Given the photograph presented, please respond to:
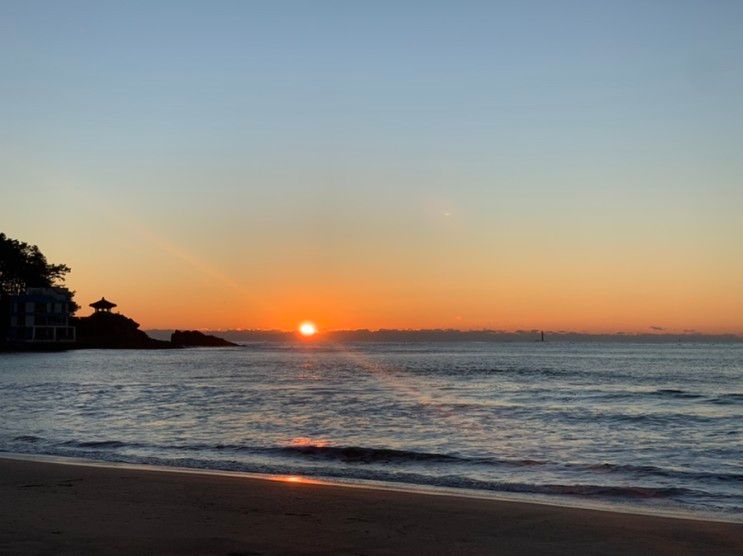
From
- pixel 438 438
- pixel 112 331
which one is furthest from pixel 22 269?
pixel 438 438

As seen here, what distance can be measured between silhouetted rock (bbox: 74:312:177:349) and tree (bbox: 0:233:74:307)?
21.6 metres

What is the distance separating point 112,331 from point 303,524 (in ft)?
624

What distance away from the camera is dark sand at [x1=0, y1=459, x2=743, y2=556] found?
9.68 m

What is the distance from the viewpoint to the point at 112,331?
190 meters

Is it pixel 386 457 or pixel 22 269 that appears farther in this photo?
pixel 22 269

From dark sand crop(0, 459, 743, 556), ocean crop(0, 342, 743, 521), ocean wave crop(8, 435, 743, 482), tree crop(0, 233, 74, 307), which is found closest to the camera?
dark sand crop(0, 459, 743, 556)

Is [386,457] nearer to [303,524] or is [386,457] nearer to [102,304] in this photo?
[303,524]

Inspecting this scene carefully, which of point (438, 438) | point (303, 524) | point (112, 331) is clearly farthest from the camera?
point (112, 331)

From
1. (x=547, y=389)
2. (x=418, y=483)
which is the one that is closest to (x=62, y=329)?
(x=547, y=389)

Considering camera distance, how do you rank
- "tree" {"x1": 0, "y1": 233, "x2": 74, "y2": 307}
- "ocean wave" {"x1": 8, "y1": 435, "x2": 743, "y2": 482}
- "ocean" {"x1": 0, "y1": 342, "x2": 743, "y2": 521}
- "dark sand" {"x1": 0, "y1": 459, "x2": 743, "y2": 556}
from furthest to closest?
"tree" {"x1": 0, "y1": 233, "x2": 74, "y2": 307} → "ocean wave" {"x1": 8, "y1": 435, "x2": 743, "y2": 482} → "ocean" {"x1": 0, "y1": 342, "x2": 743, "y2": 521} → "dark sand" {"x1": 0, "y1": 459, "x2": 743, "y2": 556}

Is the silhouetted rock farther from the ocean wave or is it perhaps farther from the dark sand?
the dark sand

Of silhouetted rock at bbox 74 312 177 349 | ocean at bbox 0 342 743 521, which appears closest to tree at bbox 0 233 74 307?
silhouetted rock at bbox 74 312 177 349

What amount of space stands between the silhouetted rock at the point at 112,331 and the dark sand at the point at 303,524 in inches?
6856

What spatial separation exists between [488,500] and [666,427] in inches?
655
